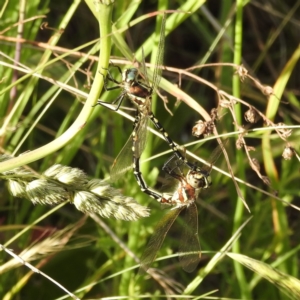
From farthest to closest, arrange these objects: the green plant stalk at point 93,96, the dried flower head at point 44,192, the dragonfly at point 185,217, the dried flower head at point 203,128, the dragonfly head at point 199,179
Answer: the dragonfly head at point 199,179, the dragonfly at point 185,217, the dried flower head at point 203,128, the dried flower head at point 44,192, the green plant stalk at point 93,96

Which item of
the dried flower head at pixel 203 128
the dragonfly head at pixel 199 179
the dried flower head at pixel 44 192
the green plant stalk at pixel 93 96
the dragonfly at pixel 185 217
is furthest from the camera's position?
the dragonfly head at pixel 199 179

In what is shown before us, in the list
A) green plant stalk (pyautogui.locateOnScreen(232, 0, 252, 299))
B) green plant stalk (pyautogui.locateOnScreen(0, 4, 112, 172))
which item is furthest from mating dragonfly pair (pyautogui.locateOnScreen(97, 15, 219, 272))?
green plant stalk (pyautogui.locateOnScreen(0, 4, 112, 172))

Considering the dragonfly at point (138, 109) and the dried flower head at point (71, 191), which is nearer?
the dried flower head at point (71, 191)

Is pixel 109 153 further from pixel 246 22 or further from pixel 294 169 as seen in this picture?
pixel 246 22

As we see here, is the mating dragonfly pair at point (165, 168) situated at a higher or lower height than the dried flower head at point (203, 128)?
A: lower

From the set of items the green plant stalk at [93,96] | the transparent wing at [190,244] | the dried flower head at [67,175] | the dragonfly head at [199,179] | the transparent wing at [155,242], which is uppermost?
the green plant stalk at [93,96]

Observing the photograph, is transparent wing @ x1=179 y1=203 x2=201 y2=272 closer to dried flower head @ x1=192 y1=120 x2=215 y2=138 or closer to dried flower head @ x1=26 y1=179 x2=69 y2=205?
dried flower head @ x1=192 y1=120 x2=215 y2=138

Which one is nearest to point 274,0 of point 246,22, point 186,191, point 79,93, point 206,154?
point 246,22

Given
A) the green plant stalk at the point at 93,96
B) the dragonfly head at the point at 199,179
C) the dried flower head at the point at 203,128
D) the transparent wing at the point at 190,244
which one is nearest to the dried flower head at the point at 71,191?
the green plant stalk at the point at 93,96

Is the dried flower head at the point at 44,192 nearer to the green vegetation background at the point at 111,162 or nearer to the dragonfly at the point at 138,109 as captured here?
the green vegetation background at the point at 111,162
